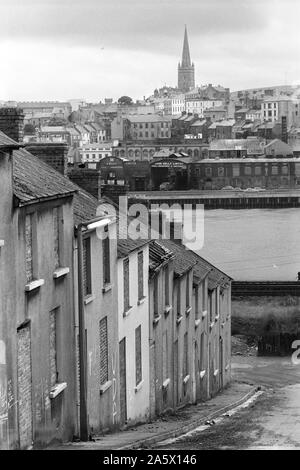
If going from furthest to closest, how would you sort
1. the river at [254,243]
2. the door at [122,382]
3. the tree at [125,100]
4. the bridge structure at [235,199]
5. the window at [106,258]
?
the tree at [125,100] → the bridge structure at [235,199] → the river at [254,243] → the door at [122,382] → the window at [106,258]

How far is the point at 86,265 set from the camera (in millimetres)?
6949

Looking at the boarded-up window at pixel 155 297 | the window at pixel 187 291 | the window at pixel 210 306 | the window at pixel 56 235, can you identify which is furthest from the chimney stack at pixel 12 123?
the window at pixel 210 306

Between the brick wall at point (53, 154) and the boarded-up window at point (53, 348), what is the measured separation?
9.99ft

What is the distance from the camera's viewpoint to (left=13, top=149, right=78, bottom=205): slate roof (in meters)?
5.59

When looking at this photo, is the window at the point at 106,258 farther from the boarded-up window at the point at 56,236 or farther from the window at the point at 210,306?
the window at the point at 210,306

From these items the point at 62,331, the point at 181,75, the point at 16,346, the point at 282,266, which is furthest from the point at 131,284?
the point at 181,75

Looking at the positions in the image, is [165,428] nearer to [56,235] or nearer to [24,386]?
[56,235]

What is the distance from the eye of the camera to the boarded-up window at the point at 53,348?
6.02 meters

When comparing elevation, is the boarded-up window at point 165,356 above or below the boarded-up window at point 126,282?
below

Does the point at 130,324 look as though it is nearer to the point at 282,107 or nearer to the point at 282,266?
the point at 282,266

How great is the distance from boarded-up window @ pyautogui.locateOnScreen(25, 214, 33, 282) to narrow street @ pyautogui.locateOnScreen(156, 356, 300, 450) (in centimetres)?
137

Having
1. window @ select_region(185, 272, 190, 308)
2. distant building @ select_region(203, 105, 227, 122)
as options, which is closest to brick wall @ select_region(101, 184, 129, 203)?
window @ select_region(185, 272, 190, 308)

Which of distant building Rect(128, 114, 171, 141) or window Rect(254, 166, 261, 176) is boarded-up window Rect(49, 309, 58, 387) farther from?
distant building Rect(128, 114, 171, 141)

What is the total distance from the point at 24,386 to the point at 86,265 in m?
1.65
